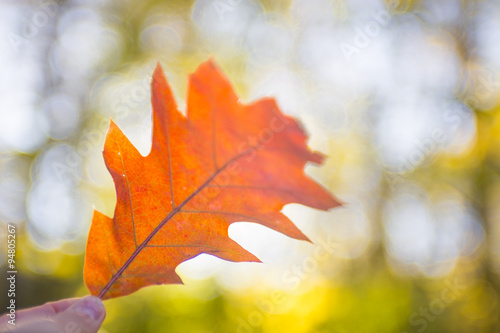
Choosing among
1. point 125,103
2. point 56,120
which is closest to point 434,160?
point 125,103

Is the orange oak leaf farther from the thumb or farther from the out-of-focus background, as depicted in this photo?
the out-of-focus background

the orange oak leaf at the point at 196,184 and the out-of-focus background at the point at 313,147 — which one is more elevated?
the orange oak leaf at the point at 196,184

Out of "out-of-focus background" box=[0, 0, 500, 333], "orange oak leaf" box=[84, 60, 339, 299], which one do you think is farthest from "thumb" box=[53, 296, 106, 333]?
"out-of-focus background" box=[0, 0, 500, 333]

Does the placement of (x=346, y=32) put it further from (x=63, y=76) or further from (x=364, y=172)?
(x=63, y=76)

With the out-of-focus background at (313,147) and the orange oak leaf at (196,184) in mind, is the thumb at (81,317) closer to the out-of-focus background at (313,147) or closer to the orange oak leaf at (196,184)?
the orange oak leaf at (196,184)

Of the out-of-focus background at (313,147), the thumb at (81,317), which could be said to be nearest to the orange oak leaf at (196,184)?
the thumb at (81,317)

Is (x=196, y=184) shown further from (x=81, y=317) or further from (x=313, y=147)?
(x=313, y=147)
